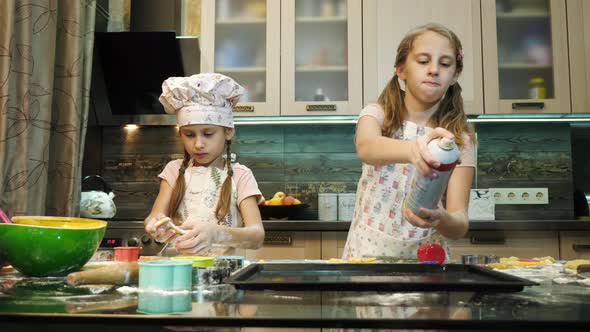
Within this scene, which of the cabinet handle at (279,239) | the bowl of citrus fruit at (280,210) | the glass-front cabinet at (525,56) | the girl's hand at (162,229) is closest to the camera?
the girl's hand at (162,229)

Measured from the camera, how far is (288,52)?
2.81 m

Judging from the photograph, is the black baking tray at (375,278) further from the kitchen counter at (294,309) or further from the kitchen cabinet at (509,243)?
the kitchen cabinet at (509,243)

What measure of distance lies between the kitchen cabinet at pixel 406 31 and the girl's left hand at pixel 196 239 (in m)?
1.67

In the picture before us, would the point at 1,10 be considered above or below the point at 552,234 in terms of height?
above

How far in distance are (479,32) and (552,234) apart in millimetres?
1035

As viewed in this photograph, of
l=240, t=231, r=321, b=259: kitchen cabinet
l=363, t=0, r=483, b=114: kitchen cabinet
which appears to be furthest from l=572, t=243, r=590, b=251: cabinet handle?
l=240, t=231, r=321, b=259: kitchen cabinet

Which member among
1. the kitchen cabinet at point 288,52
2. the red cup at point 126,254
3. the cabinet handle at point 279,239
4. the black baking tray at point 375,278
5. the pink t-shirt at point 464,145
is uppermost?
the kitchen cabinet at point 288,52

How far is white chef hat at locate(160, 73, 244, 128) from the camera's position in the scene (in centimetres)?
155

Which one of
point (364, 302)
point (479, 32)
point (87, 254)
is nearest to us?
point (364, 302)

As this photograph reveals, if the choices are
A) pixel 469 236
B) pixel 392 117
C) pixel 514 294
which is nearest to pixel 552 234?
pixel 469 236

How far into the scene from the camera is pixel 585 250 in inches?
92.8

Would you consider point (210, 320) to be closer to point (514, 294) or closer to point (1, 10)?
point (514, 294)

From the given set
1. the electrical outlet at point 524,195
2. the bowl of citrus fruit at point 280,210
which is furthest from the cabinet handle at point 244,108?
the electrical outlet at point 524,195

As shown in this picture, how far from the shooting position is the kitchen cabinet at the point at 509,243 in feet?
7.86
